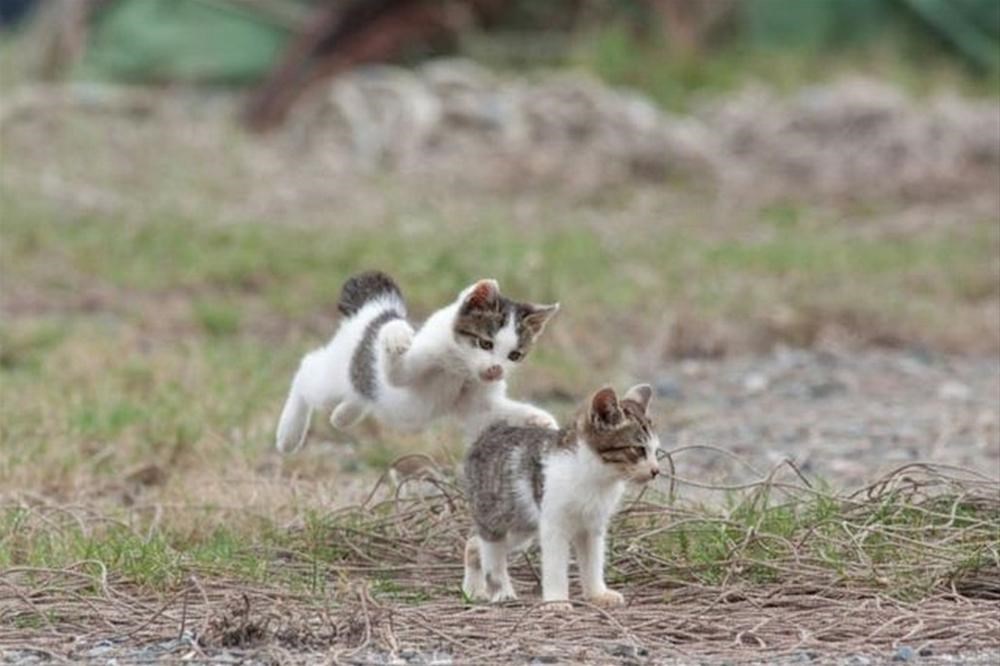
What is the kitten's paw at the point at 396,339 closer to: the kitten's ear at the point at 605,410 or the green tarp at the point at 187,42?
the kitten's ear at the point at 605,410

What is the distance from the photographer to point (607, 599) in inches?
243

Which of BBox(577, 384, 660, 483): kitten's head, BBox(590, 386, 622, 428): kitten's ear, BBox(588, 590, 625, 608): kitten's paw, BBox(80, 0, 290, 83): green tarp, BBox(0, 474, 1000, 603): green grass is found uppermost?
BBox(80, 0, 290, 83): green tarp

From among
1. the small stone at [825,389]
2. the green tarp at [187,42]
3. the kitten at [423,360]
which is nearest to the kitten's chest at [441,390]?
the kitten at [423,360]

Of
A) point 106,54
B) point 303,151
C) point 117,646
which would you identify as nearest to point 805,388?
point 117,646

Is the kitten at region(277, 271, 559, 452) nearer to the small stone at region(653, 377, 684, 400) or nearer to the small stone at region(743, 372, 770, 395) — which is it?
the small stone at region(653, 377, 684, 400)

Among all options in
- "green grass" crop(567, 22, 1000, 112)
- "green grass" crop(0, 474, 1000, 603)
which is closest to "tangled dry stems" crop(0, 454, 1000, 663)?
"green grass" crop(0, 474, 1000, 603)

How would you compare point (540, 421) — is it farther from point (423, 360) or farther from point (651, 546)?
point (651, 546)

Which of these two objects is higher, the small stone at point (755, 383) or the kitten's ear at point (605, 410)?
the small stone at point (755, 383)

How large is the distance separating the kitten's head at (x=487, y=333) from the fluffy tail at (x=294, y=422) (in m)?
0.80

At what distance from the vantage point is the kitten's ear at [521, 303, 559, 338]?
6418mm

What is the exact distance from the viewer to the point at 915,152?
1581cm

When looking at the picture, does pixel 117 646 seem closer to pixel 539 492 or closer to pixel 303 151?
pixel 539 492

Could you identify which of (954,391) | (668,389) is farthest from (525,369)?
(954,391)

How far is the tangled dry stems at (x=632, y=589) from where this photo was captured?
5.67 meters
